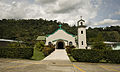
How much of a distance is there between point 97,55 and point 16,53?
403 inches

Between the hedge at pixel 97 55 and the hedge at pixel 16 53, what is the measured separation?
5.95 meters

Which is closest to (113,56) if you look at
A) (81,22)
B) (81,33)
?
(81,33)

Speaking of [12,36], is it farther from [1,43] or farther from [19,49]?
[19,49]

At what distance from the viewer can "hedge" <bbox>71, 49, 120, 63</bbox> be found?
10.3 meters

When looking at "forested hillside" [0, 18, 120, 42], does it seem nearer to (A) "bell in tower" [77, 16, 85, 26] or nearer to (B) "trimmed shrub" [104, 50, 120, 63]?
(A) "bell in tower" [77, 16, 85, 26]

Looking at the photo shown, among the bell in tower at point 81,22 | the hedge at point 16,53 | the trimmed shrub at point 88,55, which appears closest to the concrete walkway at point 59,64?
the trimmed shrub at point 88,55

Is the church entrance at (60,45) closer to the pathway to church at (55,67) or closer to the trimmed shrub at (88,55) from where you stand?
the trimmed shrub at (88,55)

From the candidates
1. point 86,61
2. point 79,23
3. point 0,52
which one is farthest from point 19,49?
point 79,23

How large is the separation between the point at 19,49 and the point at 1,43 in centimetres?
1466

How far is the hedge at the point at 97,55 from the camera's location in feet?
33.9

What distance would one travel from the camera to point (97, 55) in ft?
34.7

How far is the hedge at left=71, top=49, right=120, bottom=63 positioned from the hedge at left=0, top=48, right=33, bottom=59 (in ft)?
19.5

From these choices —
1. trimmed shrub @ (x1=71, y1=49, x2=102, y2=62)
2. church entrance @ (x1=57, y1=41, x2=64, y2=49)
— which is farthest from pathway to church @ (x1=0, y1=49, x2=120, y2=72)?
church entrance @ (x1=57, y1=41, x2=64, y2=49)

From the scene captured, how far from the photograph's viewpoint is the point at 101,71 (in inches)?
288
